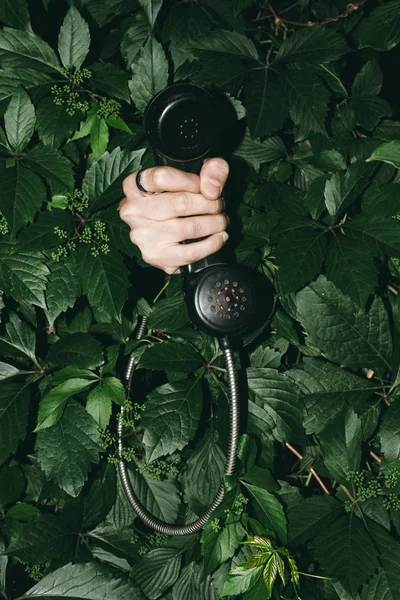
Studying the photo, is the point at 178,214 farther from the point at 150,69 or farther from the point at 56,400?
the point at 56,400

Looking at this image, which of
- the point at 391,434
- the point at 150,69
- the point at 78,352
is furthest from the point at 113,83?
the point at 391,434

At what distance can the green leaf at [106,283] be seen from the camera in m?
1.04

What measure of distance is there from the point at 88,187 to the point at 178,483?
2.33ft

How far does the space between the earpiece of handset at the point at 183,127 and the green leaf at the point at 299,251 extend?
0.12 meters

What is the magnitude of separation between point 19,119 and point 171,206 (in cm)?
34

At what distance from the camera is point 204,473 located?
120 centimetres

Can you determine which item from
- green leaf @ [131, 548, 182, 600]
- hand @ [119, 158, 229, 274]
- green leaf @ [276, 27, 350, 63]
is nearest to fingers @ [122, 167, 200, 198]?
hand @ [119, 158, 229, 274]

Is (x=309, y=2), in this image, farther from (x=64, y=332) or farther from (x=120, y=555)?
(x=120, y=555)

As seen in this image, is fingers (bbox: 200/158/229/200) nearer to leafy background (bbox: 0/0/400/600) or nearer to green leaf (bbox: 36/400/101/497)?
leafy background (bbox: 0/0/400/600)

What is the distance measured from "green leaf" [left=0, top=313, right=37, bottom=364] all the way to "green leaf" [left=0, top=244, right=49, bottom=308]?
0.13 metres

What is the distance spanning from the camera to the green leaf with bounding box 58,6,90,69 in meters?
1.11

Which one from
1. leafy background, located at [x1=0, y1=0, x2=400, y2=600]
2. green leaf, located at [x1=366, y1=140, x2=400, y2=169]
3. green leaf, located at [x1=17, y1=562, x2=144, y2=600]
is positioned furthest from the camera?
green leaf, located at [x1=17, y1=562, x2=144, y2=600]

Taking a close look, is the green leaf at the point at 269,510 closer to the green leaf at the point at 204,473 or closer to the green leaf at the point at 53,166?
the green leaf at the point at 204,473

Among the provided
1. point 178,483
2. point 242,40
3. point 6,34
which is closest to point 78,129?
point 6,34
